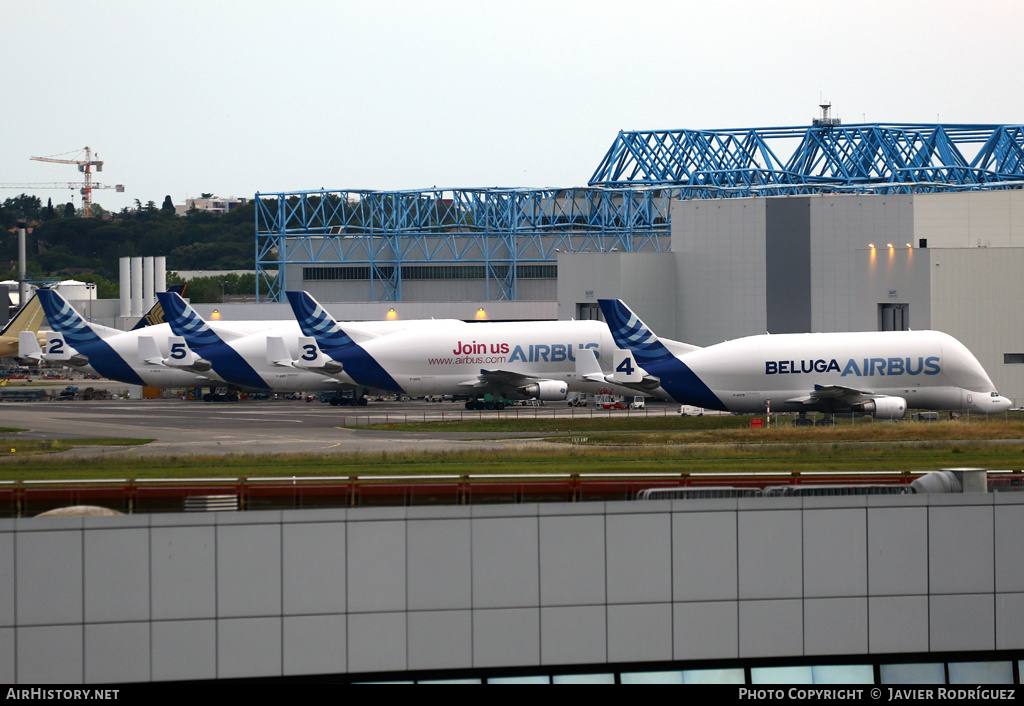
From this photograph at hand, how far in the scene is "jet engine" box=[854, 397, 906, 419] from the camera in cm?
6284

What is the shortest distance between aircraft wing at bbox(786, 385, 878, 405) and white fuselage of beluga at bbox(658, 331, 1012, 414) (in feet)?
0.17

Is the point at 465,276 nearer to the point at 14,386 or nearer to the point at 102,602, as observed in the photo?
the point at 14,386

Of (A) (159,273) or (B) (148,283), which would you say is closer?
(A) (159,273)

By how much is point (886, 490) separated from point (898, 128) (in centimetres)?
16697

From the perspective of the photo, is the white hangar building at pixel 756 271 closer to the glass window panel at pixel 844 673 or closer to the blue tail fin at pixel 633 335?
the blue tail fin at pixel 633 335

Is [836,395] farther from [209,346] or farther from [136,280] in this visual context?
[136,280]

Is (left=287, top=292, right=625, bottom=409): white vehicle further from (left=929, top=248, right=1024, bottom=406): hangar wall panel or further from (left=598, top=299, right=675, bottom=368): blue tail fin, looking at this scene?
(left=929, top=248, right=1024, bottom=406): hangar wall panel

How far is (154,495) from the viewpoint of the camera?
74.5ft

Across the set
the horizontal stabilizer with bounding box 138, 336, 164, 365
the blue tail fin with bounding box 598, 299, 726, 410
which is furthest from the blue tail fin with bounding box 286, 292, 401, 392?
the blue tail fin with bounding box 598, 299, 726, 410

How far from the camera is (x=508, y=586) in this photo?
21000mm

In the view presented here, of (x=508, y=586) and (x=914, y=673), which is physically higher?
(x=508, y=586)

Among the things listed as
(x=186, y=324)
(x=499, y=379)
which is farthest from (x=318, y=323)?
(x=186, y=324)

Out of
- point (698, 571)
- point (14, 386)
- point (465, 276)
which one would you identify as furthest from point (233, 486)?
point (465, 276)

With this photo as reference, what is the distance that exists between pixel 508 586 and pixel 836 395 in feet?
151
